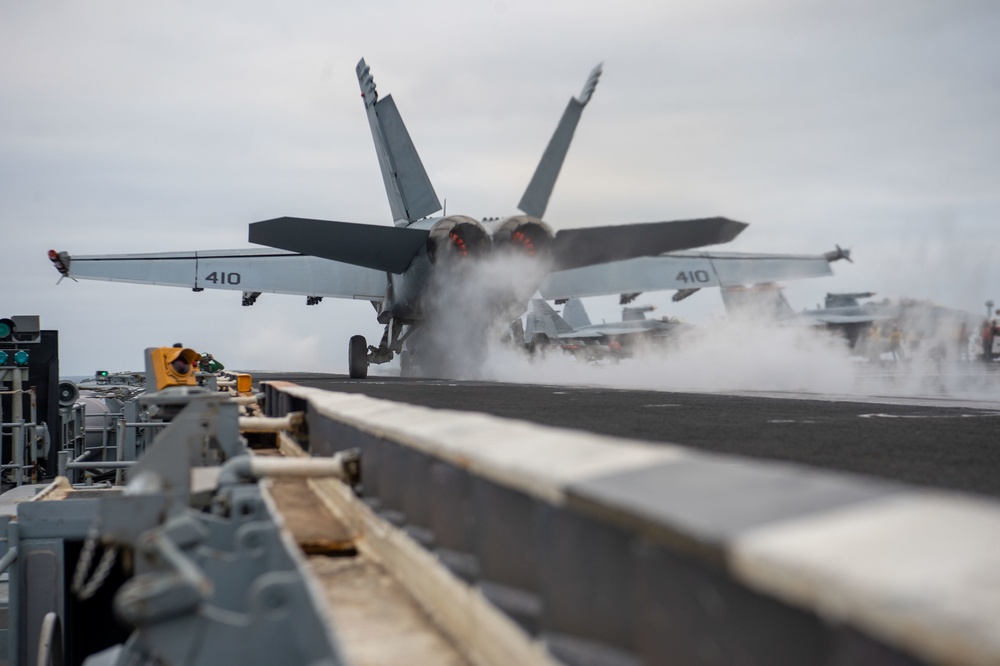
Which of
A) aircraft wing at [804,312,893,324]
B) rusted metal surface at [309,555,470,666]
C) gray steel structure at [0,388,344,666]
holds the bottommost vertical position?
rusted metal surface at [309,555,470,666]

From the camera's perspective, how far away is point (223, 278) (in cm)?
2781

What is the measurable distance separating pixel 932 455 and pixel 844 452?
21.7 inches

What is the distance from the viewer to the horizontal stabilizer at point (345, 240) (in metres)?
18.4

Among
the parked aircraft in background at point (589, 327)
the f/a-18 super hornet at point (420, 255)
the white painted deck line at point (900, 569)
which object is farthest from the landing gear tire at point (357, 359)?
the parked aircraft in background at point (589, 327)

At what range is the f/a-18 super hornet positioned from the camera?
64.5ft

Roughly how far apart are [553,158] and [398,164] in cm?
470

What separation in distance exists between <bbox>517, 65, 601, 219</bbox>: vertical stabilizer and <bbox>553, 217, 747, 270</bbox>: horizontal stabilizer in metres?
1.71

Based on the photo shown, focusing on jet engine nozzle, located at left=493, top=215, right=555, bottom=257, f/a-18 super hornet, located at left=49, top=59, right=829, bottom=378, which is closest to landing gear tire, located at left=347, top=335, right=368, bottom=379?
f/a-18 super hornet, located at left=49, top=59, right=829, bottom=378

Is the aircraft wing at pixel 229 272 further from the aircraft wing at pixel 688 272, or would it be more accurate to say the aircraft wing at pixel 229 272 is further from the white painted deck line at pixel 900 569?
the white painted deck line at pixel 900 569

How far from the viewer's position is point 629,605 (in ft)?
6.64

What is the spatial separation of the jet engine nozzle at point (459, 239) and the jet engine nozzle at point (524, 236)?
32 cm

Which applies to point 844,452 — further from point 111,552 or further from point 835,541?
point 835,541

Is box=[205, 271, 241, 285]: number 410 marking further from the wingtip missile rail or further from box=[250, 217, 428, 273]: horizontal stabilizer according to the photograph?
box=[250, 217, 428, 273]: horizontal stabilizer

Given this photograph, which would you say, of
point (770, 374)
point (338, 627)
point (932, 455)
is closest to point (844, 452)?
point (932, 455)
